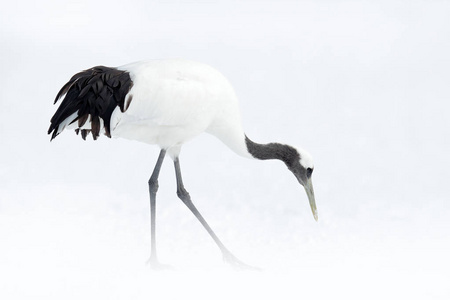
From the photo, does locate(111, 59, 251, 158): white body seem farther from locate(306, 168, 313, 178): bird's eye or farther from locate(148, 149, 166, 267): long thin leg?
locate(306, 168, 313, 178): bird's eye

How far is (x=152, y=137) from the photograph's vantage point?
6602mm

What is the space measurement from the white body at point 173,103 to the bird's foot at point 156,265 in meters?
0.95

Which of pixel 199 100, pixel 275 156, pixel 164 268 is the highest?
pixel 199 100

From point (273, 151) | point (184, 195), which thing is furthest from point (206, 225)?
point (273, 151)

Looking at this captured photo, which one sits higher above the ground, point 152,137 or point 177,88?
point 177,88

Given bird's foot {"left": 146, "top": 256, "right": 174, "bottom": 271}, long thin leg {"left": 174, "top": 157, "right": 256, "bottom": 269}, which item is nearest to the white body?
long thin leg {"left": 174, "top": 157, "right": 256, "bottom": 269}

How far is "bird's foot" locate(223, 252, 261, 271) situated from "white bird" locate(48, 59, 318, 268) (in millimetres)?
999

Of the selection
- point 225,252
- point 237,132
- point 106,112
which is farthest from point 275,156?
point 106,112

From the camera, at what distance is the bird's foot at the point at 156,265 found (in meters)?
6.88

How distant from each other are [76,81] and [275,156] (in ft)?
5.85

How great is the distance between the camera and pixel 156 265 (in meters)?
6.90

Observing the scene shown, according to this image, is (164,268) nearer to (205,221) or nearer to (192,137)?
(205,221)

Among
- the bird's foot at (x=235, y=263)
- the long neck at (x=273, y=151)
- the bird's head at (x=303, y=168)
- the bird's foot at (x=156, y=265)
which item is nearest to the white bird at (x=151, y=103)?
the long neck at (x=273, y=151)

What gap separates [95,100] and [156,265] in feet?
4.95
